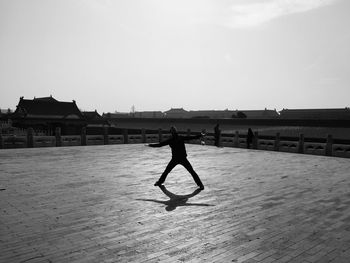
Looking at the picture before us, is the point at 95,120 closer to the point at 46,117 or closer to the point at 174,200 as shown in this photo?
the point at 46,117

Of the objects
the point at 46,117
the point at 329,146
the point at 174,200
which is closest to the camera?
the point at 174,200

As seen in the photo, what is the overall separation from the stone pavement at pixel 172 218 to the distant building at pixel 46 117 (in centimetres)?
2929

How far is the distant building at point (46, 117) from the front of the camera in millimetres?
36906

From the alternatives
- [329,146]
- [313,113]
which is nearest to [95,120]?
[313,113]

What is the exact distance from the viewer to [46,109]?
39.3m

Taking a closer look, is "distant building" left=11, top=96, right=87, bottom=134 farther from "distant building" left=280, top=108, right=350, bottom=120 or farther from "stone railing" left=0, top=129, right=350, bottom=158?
"distant building" left=280, top=108, right=350, bottom=120

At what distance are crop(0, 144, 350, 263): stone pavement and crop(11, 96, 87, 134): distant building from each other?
96.1ft

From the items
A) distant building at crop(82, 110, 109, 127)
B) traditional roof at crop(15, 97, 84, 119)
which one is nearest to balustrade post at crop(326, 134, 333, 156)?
traditional roof at crop(15, 97, 84, 119)

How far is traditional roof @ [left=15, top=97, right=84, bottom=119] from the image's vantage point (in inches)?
1485

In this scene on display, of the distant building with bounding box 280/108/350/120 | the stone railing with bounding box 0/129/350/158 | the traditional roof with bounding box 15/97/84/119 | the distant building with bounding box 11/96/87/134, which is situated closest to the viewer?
the stone railing with bounding box 0/129/350/158

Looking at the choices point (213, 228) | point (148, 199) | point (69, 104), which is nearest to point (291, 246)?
point (213, 228)

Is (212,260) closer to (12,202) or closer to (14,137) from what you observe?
(12,202)

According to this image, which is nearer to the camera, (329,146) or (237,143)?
(329,146)

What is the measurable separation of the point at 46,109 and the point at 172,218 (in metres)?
37.9
